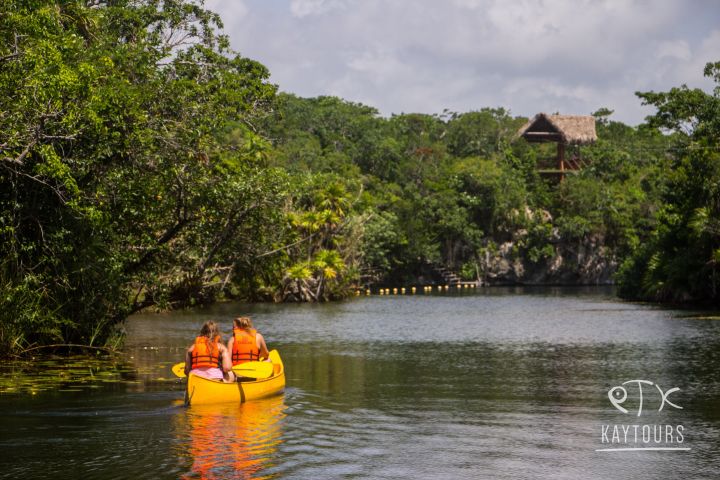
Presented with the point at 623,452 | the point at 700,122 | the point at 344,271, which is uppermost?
the point at 700,122

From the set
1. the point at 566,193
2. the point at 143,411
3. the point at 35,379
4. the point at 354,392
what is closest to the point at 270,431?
the point at 143,411

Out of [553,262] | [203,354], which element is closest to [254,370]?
[203,354]

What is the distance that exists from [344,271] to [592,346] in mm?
32506

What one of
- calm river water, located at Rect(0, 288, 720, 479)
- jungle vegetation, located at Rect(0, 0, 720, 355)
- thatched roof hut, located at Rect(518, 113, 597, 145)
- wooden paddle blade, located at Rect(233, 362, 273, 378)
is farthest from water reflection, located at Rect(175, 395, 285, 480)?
thatched roof hut, located at Rect(518, 113, 597, 145)

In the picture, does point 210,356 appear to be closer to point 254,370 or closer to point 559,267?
point 254,370

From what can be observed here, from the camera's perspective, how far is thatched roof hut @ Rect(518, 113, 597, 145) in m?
95.1

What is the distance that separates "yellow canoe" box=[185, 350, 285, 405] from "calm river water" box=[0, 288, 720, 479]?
0.22 m

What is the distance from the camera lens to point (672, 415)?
17938 mm

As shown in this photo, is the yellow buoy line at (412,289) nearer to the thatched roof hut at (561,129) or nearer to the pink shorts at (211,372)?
the thatched roof hut at (561,129)

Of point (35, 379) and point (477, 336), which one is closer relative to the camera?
point (35, 379)

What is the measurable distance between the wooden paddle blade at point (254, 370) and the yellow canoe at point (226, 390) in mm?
160

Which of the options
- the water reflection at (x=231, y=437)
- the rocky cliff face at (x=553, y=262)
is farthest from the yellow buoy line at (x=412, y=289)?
the water reflection at (x=231, y=437)

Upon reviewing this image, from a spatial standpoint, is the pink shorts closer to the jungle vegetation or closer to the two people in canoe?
the two people in canoe

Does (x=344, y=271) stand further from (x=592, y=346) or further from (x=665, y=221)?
(x=592, y=346)
